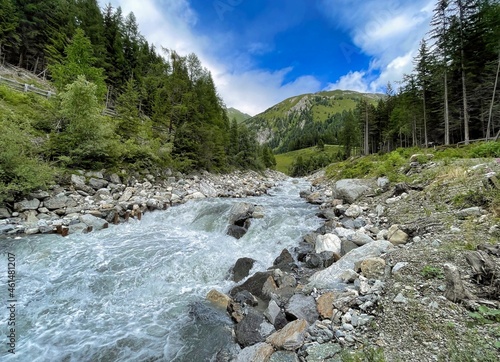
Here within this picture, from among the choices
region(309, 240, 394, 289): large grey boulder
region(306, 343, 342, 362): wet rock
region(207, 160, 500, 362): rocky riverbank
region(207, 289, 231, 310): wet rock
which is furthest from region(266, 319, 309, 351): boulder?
region(207, 289, 231, 310): wet rock

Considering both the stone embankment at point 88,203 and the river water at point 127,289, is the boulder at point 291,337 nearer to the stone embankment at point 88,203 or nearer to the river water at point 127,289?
the river water at point 127,289

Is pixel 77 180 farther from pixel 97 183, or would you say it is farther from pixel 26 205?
pixel 26 205

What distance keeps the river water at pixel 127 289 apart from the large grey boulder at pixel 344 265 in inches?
103

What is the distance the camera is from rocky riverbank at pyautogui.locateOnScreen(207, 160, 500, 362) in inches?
132

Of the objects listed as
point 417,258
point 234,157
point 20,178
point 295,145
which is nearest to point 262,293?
point 417,258

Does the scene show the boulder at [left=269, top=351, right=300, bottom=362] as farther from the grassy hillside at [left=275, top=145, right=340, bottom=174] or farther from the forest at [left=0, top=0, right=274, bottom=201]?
the grassy hillside at [left=275, top=145, right=340, bottom=174]

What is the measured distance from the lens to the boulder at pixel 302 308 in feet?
16.1

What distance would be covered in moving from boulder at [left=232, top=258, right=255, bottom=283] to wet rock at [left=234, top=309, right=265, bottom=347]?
2.33m

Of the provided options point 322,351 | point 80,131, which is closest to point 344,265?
point 322,351

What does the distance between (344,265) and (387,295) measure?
2.05 meters

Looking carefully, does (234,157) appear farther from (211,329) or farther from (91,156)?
(211,329)

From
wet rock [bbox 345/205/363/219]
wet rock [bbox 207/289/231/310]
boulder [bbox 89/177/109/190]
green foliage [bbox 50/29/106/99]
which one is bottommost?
wet rock [bbox 207/289/231/310]

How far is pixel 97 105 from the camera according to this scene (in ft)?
57.1

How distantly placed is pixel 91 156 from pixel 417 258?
20481 mm
